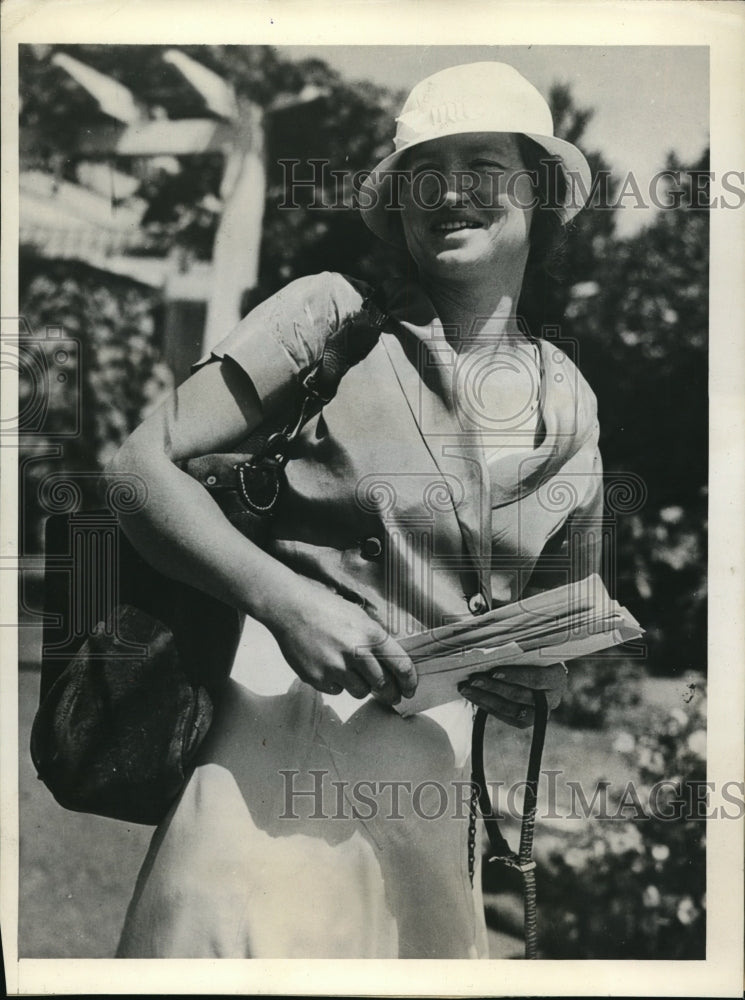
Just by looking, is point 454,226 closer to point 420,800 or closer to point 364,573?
point 364,573

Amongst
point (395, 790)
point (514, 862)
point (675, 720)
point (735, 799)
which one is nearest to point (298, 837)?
point (395, 790)

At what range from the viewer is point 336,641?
2.66m

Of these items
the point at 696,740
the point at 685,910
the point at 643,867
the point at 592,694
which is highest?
the point at 592,694

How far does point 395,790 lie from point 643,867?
0.61 m

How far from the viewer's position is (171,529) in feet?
8.75

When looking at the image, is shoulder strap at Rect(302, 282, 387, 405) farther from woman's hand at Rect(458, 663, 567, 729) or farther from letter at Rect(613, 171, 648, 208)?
woman's hand at Rect(458, 663, 567, 729)

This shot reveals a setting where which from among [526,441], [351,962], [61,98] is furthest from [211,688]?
[61,98]

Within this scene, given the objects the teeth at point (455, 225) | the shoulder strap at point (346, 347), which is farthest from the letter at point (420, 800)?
the teeth at point (455, 225)

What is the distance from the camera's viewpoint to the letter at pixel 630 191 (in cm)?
276

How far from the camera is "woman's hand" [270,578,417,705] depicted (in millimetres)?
2660

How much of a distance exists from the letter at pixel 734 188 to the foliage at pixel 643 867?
3.72 ft

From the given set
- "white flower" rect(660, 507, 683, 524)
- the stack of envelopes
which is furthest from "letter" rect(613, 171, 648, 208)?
the stack of envelopes

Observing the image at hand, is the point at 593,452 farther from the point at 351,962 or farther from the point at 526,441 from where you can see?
the point at 351,962

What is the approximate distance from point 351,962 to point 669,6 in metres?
2.34
